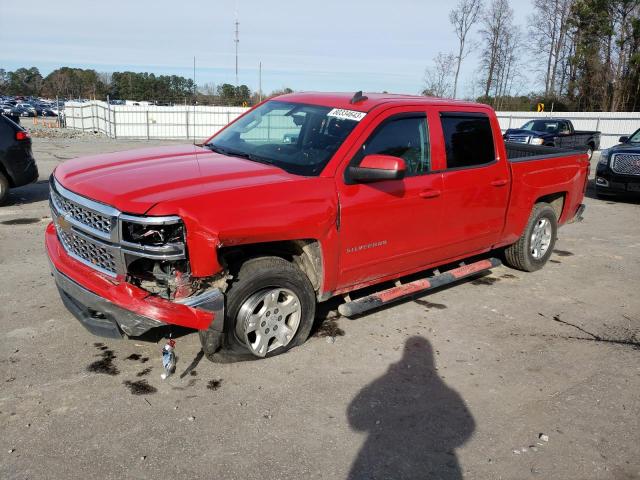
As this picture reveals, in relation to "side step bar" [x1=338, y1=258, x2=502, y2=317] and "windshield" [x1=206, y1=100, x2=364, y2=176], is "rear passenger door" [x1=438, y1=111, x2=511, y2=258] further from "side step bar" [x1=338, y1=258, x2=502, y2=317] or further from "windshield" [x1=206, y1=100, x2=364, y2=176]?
"windshield" [x1=206, y1=100, x2=364, y2=176]

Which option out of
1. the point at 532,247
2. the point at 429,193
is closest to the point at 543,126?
the point at 532,247

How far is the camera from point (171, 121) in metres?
28.1

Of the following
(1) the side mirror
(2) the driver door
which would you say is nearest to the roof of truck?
(2) the driver door

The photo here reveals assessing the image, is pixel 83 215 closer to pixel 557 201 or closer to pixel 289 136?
pixel 289 136

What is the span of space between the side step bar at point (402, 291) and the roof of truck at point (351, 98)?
158 centimetres

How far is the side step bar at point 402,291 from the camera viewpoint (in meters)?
4.43

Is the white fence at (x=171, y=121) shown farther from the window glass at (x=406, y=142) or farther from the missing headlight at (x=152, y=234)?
the missing headlight at (x=152, y=234)

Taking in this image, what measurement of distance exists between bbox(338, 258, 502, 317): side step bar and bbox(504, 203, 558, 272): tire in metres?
0.72

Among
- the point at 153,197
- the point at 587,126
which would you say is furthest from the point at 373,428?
the point at 587,126

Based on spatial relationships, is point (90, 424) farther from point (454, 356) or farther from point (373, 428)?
point (454, 356)

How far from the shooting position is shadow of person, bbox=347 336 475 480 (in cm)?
301

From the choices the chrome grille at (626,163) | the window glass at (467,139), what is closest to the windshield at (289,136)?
the window glass at (467,139)

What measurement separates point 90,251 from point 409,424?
2.41 m

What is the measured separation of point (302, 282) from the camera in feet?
13.3
